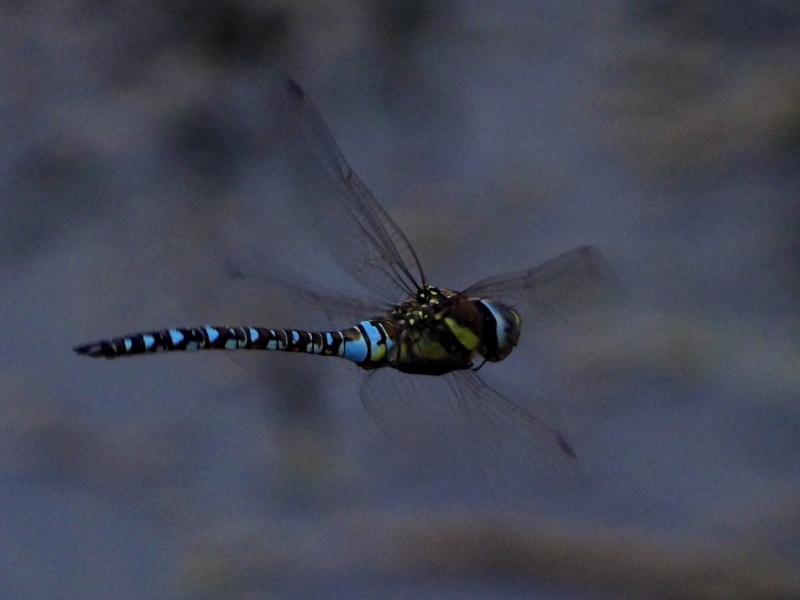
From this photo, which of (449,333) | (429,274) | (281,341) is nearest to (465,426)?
(449,333)

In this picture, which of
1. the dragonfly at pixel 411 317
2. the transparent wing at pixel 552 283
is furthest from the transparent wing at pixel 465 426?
the transparent wing at pixel 552 283

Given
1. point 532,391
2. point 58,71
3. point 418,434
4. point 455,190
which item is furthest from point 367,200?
point 58,71

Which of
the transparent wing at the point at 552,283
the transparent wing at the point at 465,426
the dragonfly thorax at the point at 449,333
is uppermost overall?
the transparent wing at the point at 552,283

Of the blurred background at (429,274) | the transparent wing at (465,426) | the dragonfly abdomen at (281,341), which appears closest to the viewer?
the dragonfly abdomen at (281,341)

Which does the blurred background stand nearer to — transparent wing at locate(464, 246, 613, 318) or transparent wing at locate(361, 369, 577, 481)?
transparent wing at locate(361, 369, 577, 481)

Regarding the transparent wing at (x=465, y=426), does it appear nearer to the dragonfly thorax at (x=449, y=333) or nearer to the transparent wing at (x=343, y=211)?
the dragonfly thorax at (x=449, y=333)

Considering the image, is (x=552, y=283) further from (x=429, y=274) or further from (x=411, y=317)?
(x=429, y=274)
